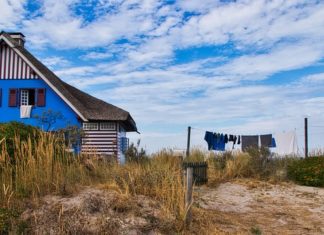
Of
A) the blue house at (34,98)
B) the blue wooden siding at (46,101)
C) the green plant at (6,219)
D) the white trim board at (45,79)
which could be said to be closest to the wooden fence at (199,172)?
the green plant at (6,219)

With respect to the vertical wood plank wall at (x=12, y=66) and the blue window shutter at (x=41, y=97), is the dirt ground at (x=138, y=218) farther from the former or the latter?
the vertical wood plank wall at (x=12, y=66)

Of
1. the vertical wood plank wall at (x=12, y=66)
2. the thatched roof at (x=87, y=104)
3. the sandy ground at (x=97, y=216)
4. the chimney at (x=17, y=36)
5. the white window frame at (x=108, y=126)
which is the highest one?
the chimney at (x=17, y=36)

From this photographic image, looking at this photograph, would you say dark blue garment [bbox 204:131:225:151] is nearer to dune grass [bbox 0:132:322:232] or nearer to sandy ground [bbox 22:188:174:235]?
dune grass [bbox 0:132:322:232]

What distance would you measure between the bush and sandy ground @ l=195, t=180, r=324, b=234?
0.79 m

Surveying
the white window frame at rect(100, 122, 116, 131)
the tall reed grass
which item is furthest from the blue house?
the tall reed grass

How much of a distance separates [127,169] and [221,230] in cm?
268

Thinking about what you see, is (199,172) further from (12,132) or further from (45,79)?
(45,79)

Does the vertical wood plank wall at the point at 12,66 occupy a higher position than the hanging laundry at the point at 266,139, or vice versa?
the vertical wood plank wall at the point at 12,66

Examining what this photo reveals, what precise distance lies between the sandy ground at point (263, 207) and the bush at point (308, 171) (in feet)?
2.58

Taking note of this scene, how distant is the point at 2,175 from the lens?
7.59m

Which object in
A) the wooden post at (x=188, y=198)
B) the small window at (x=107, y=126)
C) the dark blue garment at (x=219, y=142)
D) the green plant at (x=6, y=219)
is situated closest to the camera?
the green plant at (x=6, y=219)

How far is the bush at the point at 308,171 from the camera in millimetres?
14875

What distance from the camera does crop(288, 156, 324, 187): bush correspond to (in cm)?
1488

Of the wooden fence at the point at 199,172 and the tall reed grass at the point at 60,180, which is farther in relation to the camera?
the wooden fence at the point at 199,172
